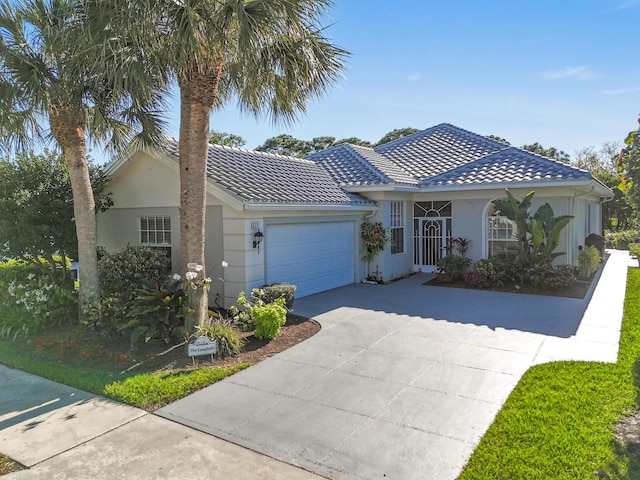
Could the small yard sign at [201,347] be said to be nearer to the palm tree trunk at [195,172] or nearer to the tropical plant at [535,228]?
the palm tree trunk at [195,172]

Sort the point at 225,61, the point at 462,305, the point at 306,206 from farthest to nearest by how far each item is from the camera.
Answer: the point at 306,206
the point at 462,305
the point at 225,61

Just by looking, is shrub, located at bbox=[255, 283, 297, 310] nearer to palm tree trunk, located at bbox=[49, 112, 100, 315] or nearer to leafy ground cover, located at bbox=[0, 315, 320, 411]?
leafy ground cover, located at bbox=[0, 315, 320, 411]

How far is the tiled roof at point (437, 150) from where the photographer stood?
60.7 feet

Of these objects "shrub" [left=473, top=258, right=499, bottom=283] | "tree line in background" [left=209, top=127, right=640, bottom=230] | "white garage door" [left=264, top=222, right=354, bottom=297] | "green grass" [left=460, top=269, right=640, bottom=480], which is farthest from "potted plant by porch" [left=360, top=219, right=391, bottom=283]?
"green grass" [left=460, top=269, right=640, bottom=480]

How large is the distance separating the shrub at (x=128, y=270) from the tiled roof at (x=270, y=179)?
274cm

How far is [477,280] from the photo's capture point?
14531 mm

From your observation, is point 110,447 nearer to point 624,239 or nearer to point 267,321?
point 267,321

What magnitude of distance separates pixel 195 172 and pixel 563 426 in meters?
6.95

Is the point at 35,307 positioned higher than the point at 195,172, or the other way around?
the point at 195,172

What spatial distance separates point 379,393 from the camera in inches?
250

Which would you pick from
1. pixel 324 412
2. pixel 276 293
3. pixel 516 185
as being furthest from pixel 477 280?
pixel 324 412

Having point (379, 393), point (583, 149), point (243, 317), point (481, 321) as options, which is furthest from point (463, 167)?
point (583, 149)

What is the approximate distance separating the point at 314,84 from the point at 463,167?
956 centimetres

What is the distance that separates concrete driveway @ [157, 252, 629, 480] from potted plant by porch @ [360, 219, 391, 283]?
3.70 meters
